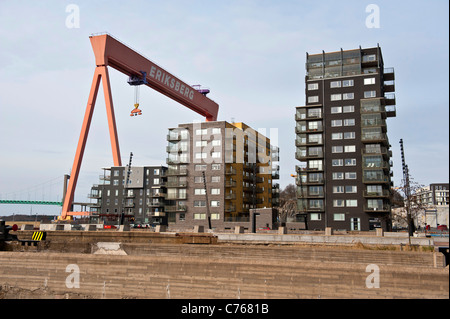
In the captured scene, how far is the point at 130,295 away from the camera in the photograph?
1641 centimetres

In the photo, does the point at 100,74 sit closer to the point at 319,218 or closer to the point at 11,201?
the point at 319,218

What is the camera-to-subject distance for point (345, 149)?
6016 centimetres

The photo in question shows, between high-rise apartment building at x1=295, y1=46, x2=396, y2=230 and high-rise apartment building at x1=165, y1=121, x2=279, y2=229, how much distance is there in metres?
12.0

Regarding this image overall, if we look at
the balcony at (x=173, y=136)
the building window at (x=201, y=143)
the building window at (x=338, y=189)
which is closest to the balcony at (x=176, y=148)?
the balcony at (x=173, y=136)

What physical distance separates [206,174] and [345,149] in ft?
80.9

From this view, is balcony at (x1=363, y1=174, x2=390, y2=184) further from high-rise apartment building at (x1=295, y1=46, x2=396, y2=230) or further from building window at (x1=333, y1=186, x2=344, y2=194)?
building window at (x1=333, y1=186, x2=344, y2=194)

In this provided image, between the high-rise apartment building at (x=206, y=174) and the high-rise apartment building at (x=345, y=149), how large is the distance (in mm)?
11991

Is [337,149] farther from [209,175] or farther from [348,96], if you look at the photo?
[209,175]

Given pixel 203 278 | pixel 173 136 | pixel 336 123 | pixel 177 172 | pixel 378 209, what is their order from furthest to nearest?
pixel 173 136, pixel 177 172, pixel 336 123, pixel 378 209, pixel 203 278

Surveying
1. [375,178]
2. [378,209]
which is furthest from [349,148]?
[378,209]

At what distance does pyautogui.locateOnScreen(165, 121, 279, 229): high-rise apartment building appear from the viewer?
228 feet

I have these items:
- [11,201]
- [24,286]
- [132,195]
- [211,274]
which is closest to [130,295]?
[211,274]

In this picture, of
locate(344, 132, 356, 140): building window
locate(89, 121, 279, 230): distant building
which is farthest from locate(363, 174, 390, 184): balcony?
locate(89, 121, 279, 230): distant building

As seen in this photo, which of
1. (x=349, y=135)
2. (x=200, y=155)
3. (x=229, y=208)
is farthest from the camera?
(x=200, y=155)
